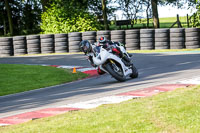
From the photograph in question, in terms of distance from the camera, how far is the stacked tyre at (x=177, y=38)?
23047 mm

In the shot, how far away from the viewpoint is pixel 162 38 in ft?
77.0

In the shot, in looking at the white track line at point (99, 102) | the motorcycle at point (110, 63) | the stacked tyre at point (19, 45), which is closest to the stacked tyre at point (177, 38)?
the stacked tyre at point (19, 45)

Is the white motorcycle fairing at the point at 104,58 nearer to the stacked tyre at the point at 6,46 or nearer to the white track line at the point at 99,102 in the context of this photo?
the white track line at the point at 99,102

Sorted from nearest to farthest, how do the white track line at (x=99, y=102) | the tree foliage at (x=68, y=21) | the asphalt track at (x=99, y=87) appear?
the white track line at (x=99, y=102) < the asphalt track at (x=99, y=87) < the tree foliage at (x=68, y=21)

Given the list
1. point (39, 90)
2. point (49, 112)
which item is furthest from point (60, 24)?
point (49, 112)

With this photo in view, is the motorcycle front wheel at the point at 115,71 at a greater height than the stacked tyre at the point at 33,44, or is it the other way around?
the stacked tyre at the point at 33,44

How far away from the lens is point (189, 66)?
1537 centimetres

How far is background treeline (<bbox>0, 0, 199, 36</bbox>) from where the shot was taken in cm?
3058

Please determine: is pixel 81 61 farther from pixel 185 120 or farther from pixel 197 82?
pixel 185 120

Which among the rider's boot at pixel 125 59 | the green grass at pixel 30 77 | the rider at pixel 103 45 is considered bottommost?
the green grass at pixel 30 77

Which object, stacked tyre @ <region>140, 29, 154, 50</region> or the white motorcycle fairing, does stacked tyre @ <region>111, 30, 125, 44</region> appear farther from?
the white motorcycle fairing

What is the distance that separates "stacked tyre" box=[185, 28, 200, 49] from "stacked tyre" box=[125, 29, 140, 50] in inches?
106

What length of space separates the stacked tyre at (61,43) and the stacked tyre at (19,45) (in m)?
2.13

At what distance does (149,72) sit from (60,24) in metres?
17.0
